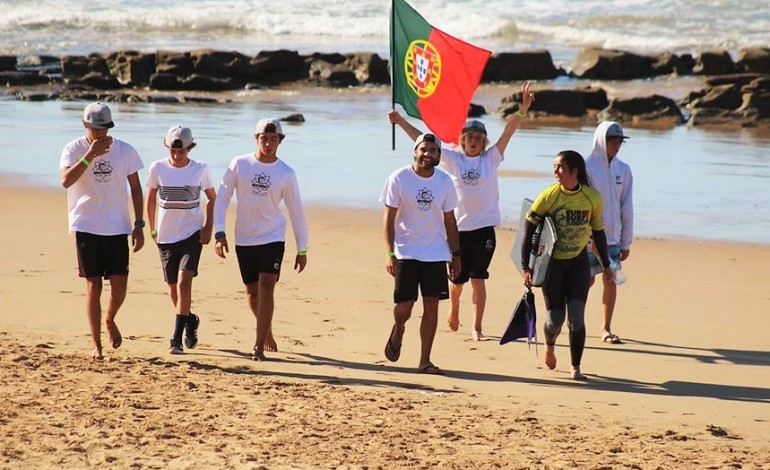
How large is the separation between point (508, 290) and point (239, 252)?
12.0ft

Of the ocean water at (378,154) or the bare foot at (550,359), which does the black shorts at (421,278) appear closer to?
the bare foot at (550,359)

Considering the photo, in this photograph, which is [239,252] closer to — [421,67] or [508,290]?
[421,67]

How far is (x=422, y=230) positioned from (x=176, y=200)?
1783 mm

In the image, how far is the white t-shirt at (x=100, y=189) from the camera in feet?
27.7

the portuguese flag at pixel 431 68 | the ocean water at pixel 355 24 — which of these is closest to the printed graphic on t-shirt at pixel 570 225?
the portuguese flag at pixel 431 68

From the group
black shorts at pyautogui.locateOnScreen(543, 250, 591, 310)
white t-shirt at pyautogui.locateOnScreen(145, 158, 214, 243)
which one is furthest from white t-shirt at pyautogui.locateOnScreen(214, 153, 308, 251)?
black shorts at pyautogui.locateOnScreen(543, 250, 591, 310)

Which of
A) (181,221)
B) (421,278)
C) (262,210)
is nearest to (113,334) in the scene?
(181,221)

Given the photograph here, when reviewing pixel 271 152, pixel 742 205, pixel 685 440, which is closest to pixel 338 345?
pixel 271 152

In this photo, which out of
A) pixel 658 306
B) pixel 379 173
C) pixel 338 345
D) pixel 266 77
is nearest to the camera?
pixel 338 345

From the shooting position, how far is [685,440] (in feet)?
23.0

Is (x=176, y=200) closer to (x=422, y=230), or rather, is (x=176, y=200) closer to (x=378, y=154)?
(x=422, y=230)

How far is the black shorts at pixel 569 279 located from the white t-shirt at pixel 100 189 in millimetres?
2814

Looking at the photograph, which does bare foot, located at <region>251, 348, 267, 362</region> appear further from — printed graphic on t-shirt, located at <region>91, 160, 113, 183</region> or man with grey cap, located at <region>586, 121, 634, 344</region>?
man with grey cap, located at <region>586, 121, 634, 344</region>

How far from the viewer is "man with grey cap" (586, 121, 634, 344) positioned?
31.6ft
